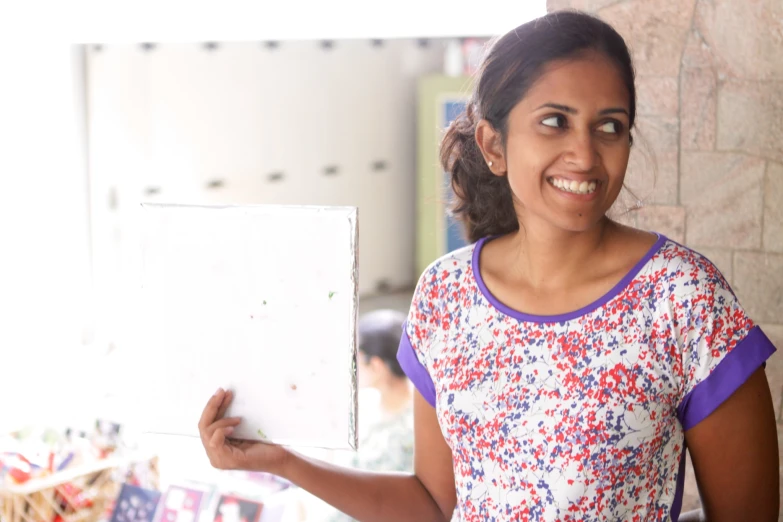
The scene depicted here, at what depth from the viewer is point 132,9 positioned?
9.09 ft

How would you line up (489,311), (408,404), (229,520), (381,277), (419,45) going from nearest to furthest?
1. (489,311)
2. (229,520)
3. (408,404)
4. (419,45)
5. (381,277)

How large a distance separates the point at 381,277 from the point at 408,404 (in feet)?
1.89

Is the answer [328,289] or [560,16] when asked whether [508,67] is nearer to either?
[560,16]

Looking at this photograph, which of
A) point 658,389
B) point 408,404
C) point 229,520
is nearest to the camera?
point 658,389

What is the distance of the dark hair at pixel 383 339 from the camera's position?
2.72 metres

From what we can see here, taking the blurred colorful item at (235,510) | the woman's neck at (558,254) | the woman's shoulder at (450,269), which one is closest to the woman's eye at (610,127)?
the woman's neck at (558,254)

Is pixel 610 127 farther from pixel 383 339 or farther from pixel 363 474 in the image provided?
pixel 383 339

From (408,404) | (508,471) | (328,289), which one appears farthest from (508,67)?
(408,404)

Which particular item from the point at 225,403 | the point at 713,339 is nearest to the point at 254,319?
the point at 225,403

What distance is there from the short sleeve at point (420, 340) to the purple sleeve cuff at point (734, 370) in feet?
1.25

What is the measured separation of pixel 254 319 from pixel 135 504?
113 cm

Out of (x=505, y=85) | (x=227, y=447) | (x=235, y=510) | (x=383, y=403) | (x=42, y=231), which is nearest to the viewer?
(x=505, y=85)

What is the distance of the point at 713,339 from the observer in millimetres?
1037

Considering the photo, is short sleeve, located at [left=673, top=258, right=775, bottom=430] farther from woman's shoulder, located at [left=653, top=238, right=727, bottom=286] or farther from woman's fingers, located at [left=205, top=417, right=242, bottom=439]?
woman's fingers, located at [left=205, top=417, right=242, bottom=439]
